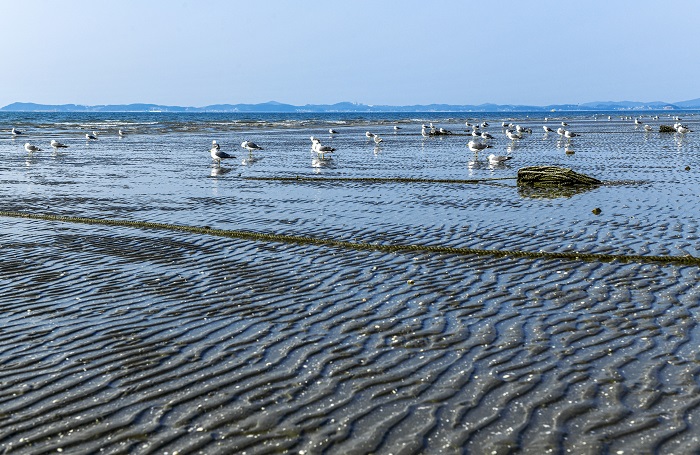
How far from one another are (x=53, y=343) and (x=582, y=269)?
7.26 m

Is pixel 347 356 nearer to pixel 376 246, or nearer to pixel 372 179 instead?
pixel 376 246

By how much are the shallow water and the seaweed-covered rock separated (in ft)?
15.5

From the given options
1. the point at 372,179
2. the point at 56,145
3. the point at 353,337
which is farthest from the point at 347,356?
the point at 56,145

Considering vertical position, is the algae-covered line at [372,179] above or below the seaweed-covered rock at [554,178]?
below

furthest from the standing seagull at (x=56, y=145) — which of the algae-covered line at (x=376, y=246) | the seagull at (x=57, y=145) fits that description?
the algae-covered line at (x=376, y=246)

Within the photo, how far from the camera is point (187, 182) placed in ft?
80.8

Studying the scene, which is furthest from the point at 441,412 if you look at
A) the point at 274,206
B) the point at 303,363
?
the point at 274,206

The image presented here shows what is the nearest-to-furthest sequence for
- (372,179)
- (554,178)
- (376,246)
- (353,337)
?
1. (353,337)
2. (376,246)
3. (554,178)
4. (372,179)

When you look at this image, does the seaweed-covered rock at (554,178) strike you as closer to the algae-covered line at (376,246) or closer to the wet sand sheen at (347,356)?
the algae-covered line at (376,246)

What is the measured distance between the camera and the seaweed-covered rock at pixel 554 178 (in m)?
21.3

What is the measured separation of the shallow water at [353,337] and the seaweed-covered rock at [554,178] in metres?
4.74

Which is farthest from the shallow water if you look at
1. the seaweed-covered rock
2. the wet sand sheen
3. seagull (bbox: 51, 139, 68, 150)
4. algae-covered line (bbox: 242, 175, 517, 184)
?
seagull (bbox: 51, 139, 68, 150)

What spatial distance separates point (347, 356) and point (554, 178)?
→ 15.6m

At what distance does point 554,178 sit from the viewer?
837 inches
